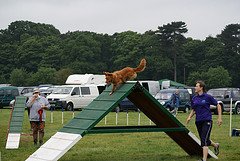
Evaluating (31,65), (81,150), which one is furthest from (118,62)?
(81,150)

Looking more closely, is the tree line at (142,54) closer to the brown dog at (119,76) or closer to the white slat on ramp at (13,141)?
the white slat on ramp at (13,141)

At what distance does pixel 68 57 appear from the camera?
89938mm

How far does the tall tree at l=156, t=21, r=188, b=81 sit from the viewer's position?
88.9m

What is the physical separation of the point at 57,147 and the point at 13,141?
4.85m

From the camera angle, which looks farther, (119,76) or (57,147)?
(119,76)

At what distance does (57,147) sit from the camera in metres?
10.7

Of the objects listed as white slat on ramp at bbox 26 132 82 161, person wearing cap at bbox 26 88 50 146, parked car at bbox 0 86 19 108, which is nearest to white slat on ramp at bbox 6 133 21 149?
person wearing cap at bbox 26 88 50 146

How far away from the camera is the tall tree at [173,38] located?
88875mm

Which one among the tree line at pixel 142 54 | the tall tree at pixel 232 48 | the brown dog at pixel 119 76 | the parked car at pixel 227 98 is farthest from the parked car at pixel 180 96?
the tall tree at pixel 232 48

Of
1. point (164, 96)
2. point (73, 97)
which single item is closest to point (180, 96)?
point (164, 96)

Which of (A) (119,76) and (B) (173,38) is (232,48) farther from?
(A) (119,76)

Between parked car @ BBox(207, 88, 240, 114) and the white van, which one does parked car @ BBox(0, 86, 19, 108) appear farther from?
parked car @ BBox(207, 88, 240, 114)

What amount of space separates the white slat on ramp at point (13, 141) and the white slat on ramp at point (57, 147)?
12.7 feet

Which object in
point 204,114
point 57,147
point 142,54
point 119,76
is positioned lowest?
point 57,147
